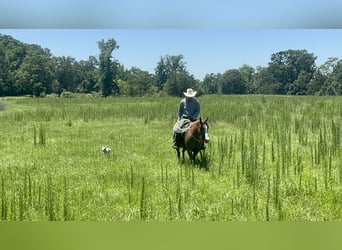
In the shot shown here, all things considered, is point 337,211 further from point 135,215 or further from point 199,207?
point 135,215

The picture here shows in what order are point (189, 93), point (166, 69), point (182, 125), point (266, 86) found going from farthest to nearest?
point (182, 125) → point (266, 86) → point (189, 93) → point (166, 69)

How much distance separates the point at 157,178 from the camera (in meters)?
3.56

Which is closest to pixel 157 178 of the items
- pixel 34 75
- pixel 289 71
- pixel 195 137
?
pixel 195 137

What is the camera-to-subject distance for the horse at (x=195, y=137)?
12.9 ft

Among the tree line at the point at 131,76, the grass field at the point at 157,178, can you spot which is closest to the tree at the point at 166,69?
the tree line at the point at 131,76

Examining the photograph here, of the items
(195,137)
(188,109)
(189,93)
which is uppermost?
(189,93)

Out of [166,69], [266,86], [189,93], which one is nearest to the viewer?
[166,69]

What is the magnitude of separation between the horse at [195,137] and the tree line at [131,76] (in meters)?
0.40

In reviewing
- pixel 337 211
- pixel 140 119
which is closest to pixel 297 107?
pixel 140 119

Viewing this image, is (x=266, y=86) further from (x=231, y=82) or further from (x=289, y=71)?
(x=231, y=82)

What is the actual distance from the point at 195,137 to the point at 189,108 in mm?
461

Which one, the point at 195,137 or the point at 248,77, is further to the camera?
the point at 195,137

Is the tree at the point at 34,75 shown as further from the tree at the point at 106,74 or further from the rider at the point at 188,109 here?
the rider at the point at 188,109

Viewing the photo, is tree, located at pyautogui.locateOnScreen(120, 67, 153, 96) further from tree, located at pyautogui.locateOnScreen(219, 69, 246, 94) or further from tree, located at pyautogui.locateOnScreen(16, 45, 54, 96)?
tree, located at pyautogui.locateOnScreen(16, 45, 54, 96)
